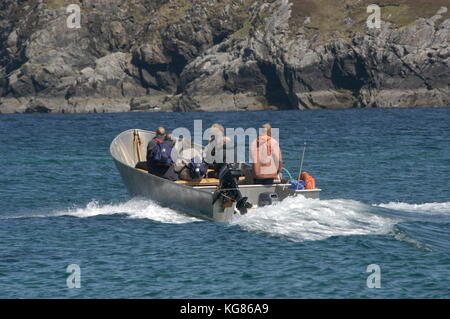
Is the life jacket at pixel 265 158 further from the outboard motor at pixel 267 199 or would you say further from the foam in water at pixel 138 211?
the foam in water at pixel 138 211

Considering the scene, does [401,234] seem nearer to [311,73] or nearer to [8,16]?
[311,73]

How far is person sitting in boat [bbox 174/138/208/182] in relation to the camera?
23.6 metres

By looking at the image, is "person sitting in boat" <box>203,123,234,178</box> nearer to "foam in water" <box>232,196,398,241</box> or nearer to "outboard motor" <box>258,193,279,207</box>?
"outboard motor" <box>258,193,279,207</box>

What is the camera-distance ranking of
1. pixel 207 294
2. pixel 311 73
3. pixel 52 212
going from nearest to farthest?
pixel 207 294 < pixel 52 212 < pixel 311 73

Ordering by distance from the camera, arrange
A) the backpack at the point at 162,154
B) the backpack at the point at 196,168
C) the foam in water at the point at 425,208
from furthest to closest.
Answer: the backpack at the point at 162,154
the backpack at the point at 196,168
the foam in water at the point at 425,208

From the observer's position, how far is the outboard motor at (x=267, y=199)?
21078 mm

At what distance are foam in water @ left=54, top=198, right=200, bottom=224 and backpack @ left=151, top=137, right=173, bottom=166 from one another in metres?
1.29

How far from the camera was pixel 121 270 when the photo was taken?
54.9 feet

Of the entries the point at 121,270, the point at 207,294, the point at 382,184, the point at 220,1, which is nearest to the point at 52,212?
the point at 121,270

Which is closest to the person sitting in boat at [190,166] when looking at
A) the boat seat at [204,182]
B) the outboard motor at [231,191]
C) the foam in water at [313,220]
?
the boat seat at [204,182]

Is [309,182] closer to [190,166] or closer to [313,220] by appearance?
[313,220]

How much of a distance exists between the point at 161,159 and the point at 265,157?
3798 mm

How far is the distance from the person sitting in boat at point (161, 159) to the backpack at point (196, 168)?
1.73ft
